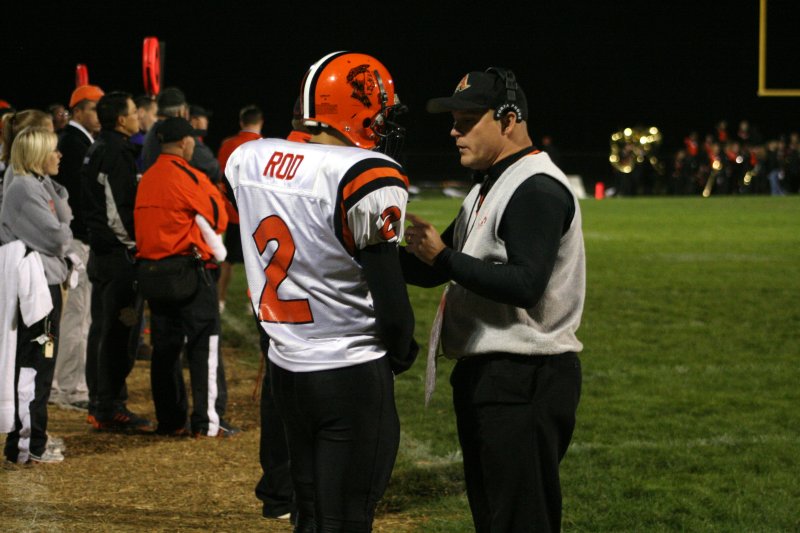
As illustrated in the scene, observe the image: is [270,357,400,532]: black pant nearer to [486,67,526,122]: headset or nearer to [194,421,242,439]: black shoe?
[486,67,526,122]: headset

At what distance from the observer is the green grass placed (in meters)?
4.80

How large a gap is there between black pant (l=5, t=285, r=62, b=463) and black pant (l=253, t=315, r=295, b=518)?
1.43 metres

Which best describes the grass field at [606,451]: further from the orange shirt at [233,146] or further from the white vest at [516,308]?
the white vest at [516,308]

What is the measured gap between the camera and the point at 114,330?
638 centimetres

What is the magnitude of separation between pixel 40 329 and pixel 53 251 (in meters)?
0.38

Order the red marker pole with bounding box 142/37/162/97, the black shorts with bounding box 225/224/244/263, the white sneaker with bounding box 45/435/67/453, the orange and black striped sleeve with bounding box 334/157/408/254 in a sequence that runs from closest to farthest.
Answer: the orange and black striped sleeve with bounding box 334/157/408/254, the white sneaker with bounding box 45/435/67/453, the red marker pole with bounding box 142/37/162/97, the black shorts with bounding box 225/224/244/263

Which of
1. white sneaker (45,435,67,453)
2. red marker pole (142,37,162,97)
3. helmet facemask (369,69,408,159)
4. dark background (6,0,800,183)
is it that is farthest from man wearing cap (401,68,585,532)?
dark background (6,0,800,183)

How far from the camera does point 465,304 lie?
121 inches

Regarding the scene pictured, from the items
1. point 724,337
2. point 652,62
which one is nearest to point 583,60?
point 652,62

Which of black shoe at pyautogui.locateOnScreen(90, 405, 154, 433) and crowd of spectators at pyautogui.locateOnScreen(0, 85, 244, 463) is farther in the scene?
black shoe at pyautogui.locateOnScreen(90, 405, 154, 433)

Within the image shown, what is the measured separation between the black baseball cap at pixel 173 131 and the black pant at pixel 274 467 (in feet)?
6.18

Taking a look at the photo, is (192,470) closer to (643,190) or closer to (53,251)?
(53,251)

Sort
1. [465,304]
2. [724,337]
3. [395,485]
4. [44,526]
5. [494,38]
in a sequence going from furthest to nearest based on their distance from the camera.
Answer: [494,38] < [724,337] < [395,485] < [44,526] < [465,304]

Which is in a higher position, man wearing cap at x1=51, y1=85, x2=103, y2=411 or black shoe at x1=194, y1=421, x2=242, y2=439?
man wearing cap at x1=51, y1=85, x2=103, y2=411
